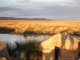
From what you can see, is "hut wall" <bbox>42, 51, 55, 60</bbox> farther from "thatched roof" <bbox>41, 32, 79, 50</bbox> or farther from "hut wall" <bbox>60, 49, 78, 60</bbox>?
"hut wall" <bbox>60, 49, 78, 60</bbox>

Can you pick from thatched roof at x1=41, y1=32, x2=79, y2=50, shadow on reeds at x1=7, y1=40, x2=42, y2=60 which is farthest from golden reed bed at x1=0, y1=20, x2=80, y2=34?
thatched roof at x1=41, y1=32, x2=79, y2=50

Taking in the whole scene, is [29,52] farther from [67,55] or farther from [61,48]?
[67,55]

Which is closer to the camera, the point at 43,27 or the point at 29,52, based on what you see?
the point at 29,52

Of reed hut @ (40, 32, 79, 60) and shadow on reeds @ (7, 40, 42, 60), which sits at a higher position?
reed hut @ (40, 32, 79, 60)

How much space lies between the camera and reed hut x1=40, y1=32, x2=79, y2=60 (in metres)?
14.1

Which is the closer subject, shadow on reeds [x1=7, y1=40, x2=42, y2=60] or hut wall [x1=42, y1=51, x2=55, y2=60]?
hut wall [x1=42, y1=51, x2=55, y2=60]

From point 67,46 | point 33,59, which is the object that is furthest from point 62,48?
point 33,59

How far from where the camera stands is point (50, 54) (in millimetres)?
14109

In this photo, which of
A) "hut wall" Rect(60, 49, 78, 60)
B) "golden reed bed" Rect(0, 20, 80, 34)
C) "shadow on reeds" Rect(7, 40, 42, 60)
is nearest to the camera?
"hut wall" Rect(60, 49, 78, 60)

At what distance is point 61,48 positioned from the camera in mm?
14062

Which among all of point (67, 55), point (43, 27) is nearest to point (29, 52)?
point (67, 55)

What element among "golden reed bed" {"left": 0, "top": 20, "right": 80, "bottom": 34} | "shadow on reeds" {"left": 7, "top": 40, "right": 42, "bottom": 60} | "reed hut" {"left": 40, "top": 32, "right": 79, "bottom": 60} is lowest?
"golden reed bed" {"left": 0, "top": 20, "right": 80, "bottom": 34}

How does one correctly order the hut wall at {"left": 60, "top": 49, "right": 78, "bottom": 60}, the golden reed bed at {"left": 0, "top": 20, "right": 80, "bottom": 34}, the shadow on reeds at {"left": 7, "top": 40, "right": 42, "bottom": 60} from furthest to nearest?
the golden reed bed at {"left": 0, "top": 20, "right": 80, "bottom": 34} < the shadow on reeds at {"left": 7, "top": 40, "right": 42, "bottom": 60} < the hut wall at {"left": 60, "top": 49, "right": 78, "bottom": 60}

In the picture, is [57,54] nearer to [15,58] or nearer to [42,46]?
[42,46]
